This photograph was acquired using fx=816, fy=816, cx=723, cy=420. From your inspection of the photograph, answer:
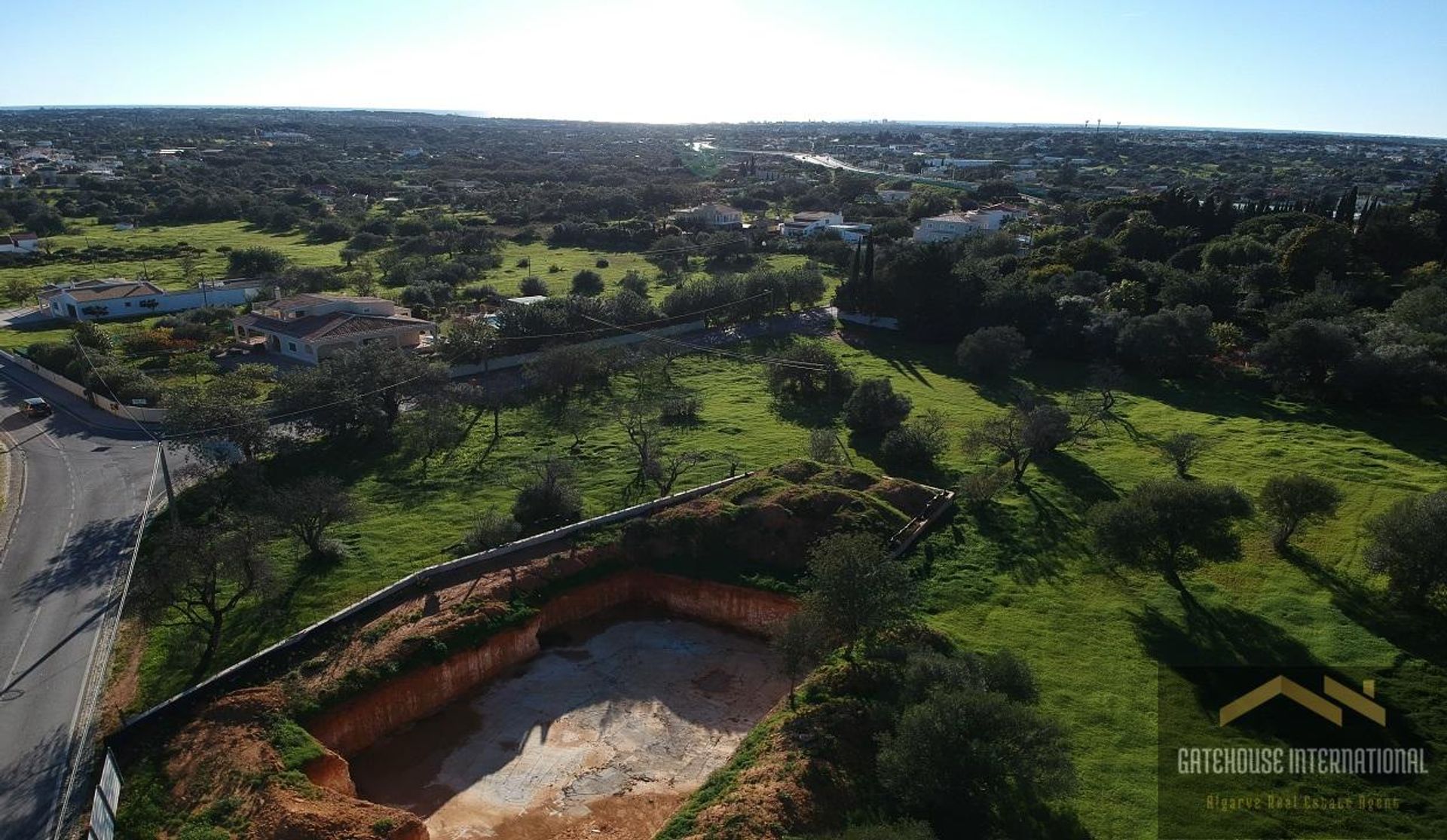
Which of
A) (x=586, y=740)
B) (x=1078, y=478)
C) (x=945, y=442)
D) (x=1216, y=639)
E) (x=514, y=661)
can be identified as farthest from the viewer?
(x=945, y=442)

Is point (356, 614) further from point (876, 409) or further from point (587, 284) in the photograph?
point (587, 284)

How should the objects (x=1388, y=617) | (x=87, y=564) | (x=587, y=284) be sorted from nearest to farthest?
(x=1388, y=617), (x=87, y=564), (x=587, y=284)

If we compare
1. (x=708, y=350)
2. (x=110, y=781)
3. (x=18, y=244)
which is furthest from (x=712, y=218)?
(x=110, y=781)

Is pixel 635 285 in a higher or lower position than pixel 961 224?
lower

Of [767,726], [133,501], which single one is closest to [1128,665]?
[767,726]

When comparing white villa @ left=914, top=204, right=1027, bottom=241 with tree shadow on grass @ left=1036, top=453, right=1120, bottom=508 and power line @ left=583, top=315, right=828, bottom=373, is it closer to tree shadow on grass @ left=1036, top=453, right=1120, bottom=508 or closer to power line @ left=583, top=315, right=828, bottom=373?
power line @ left=583, top=315, right=828, bottom=373

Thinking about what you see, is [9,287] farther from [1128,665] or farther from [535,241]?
[1128,665]

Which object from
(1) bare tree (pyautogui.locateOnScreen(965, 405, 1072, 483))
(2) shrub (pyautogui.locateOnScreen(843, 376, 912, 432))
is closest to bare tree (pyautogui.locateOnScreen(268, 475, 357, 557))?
(2) shrub (pyautogui.locateOnScreen(843, 376, 912, 432))
